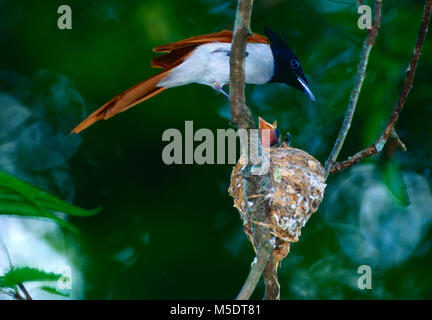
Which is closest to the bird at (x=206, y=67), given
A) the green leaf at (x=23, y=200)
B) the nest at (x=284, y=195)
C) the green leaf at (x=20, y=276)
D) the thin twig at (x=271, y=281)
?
the green leaf at (x=23, y=200)

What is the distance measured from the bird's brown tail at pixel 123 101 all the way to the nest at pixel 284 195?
0.77 metres

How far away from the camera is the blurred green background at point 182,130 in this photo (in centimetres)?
541

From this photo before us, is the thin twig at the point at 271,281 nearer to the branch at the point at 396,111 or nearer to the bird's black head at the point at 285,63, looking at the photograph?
the branch at the point at 396,111

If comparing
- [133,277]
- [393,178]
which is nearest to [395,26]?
[393,178]

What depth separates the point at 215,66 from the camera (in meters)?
4.20

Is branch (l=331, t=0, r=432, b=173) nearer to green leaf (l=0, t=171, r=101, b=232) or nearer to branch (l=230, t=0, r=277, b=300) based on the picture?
branch (l=230, t=0, r=277, b=300)

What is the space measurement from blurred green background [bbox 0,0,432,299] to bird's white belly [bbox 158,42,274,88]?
3.40 ft

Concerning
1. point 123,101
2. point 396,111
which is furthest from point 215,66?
point 396,111

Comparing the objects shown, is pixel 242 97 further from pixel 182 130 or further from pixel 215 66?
pixel 182 130

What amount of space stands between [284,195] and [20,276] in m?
1.50

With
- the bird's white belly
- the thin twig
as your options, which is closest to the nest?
the thin twig

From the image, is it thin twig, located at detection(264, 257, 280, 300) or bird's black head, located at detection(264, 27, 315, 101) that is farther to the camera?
bird's black head, located at detection(264, 27, 315, 101)

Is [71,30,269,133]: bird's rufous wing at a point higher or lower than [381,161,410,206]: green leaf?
higher

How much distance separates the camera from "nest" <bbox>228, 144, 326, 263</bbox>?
10.5 feet
